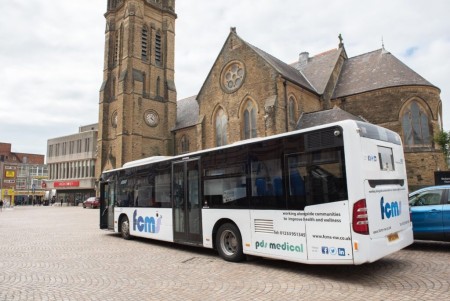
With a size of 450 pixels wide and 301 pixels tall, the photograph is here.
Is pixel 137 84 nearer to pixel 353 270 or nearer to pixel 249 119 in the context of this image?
pixel 249 119

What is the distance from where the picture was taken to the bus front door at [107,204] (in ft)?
43.9

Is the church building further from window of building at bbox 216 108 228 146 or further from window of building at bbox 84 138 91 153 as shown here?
window of building at bbox 84 138 91 153

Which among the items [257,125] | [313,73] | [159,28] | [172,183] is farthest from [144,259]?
[159,28]

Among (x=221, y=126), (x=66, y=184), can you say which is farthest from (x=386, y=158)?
(x=66, y=184)

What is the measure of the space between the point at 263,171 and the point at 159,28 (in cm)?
3813

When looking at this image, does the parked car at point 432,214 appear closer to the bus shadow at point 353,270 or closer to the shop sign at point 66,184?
the bus shadow at point 353,270

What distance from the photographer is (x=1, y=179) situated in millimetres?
77750

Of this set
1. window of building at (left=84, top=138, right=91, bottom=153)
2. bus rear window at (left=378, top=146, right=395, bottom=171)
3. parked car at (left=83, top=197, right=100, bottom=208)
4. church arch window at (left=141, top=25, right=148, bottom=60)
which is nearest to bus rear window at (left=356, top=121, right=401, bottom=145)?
bus rear window at (left=378, top=146, right=395, bottom=171)

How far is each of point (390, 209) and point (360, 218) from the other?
4.08ft

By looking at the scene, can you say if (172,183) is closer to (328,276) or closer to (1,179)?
(328,276)

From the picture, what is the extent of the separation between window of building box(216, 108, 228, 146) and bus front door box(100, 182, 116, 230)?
13.2 metres

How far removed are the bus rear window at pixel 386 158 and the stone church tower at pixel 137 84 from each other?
31111 mm

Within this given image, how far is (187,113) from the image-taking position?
41.1m

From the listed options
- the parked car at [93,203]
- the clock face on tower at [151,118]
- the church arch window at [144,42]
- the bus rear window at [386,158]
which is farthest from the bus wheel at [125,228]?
the church arch window at [144,42]
